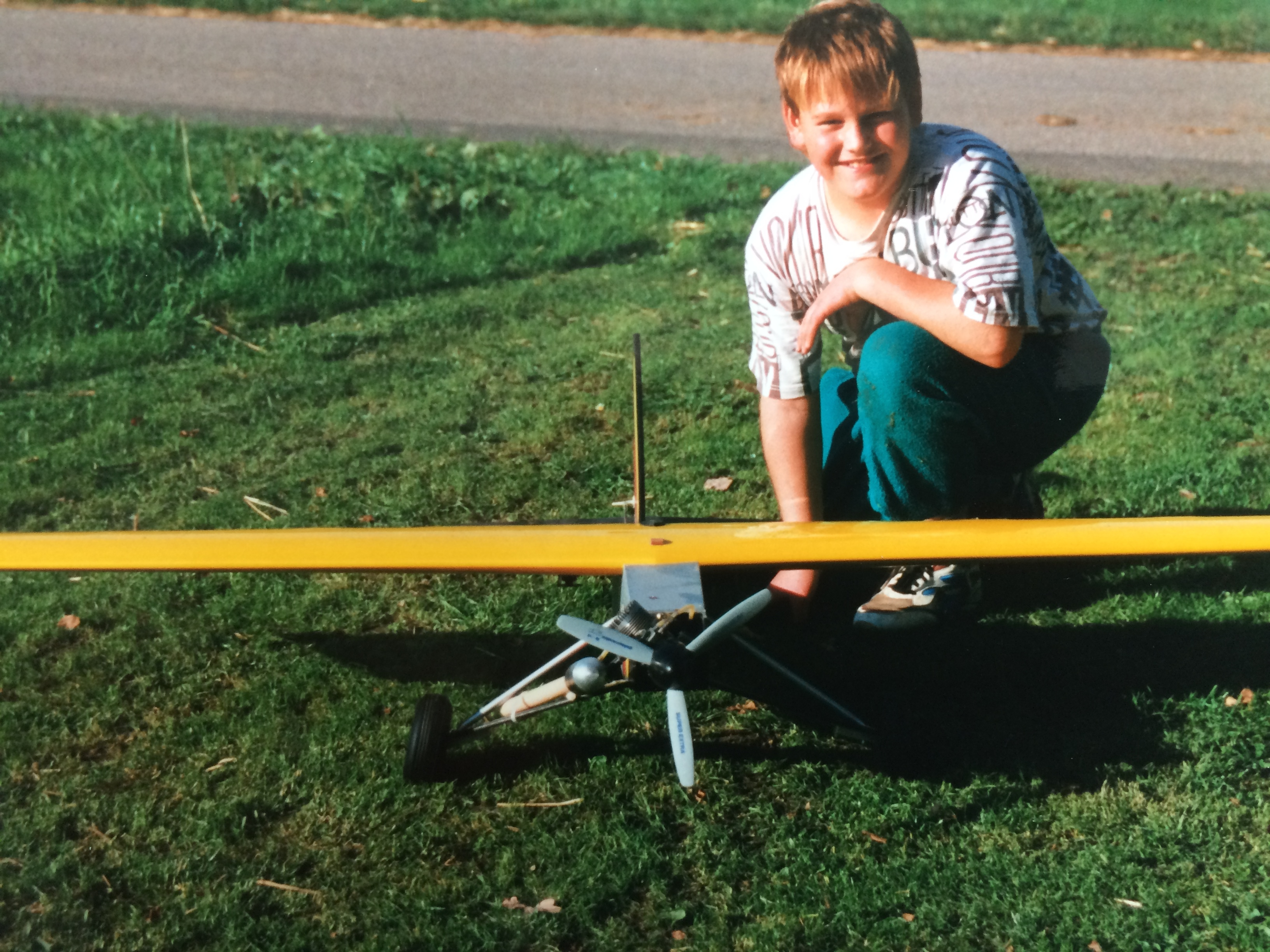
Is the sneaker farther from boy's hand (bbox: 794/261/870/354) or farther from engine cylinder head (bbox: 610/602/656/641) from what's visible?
engine cylinder head (bbox: 610/602/656/641)

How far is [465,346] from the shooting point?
19.5 feet

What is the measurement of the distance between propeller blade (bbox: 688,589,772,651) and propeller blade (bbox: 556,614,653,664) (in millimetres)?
98

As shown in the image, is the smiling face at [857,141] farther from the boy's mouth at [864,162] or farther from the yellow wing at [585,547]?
the yellow wing at [585,547]

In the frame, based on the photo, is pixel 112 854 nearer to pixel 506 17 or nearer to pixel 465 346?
pixel 465 346

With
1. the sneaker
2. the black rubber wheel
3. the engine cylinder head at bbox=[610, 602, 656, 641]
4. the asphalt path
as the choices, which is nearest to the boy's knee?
the sneaker

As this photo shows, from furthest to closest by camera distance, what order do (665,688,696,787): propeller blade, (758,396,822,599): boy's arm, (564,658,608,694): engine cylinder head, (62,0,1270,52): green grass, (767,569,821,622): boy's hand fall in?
(62,0,1270,52): green grass, (767,569,821,622): boy's hand, (758,396,822,599): boy's arm, (564,658,608,694): engine cylinder head, (665,688,696,787): propeller blade

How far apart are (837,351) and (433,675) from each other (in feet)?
9.40

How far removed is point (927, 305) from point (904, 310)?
0.20ft

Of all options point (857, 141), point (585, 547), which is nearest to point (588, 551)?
point (585, 547)

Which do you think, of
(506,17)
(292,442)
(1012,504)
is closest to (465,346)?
(292,442)

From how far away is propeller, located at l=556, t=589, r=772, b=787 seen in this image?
99.1 inches

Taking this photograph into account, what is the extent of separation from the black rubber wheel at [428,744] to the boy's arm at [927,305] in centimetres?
149

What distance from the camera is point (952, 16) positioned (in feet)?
39.8

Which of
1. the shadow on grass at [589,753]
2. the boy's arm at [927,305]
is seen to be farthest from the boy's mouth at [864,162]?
the shadow on grass at [589,753]
